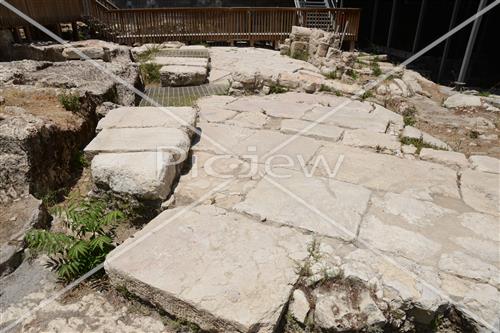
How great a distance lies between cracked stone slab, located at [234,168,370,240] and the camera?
2.59 meters

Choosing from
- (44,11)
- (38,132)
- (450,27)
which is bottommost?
(38,132)

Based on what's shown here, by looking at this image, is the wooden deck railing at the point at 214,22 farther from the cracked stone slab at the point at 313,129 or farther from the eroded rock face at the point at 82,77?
the cracked stone slab at the point at 313,129

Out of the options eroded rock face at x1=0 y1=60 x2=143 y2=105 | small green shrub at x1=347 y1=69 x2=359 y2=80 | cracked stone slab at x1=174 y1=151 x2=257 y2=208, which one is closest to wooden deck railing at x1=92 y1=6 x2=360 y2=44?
small green shrub at x1=347 y1=69 x2=359 y2=80

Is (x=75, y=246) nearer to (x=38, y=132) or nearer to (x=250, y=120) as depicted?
(x=38, y=132)

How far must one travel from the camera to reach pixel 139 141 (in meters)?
3.30

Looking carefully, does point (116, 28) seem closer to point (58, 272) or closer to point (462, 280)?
point (58, 272)

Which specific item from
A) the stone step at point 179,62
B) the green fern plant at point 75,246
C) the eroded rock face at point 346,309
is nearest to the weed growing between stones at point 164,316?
the green fern plant at point 75,246

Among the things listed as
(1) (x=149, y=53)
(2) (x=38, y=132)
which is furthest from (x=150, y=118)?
(1) (x=149, y=53)

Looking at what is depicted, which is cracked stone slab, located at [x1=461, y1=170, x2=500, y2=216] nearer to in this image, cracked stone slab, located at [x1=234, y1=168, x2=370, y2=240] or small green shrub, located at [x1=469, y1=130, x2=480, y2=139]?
cracked stone slab, located at [x1=234, y1=168, x2=370, y2=240]

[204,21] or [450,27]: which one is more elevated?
[450,27]

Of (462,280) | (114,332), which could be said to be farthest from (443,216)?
(114,332)

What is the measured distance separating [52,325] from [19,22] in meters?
10.00

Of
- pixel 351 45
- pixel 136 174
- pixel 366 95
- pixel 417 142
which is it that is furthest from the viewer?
pixel 351 45

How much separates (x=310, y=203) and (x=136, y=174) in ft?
4.64
